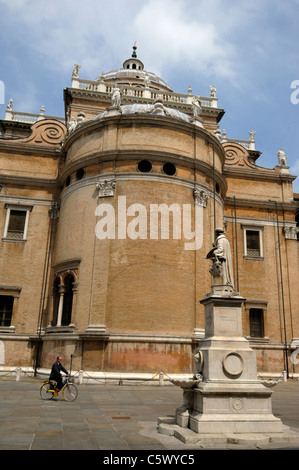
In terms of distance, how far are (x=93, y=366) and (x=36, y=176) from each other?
12.8 m

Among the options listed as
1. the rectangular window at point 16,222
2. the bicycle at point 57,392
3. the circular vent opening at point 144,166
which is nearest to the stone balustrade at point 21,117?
the rectangular window at point 16,222

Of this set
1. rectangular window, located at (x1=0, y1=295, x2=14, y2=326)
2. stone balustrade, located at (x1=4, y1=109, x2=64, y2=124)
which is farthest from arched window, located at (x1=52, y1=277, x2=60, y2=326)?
stone balustrade, located at (x1=4, y1=109, x2=64, y2=124)

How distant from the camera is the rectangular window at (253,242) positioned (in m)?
25.7

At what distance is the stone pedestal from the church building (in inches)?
387

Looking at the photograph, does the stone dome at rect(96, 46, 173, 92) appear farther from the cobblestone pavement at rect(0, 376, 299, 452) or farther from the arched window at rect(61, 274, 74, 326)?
the cobblestone pavement at rect(0, 376, 299, 452)

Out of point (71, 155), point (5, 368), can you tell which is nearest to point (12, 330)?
point (5, 368)

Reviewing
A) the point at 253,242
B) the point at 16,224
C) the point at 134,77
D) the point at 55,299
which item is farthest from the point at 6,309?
the point at 134,77

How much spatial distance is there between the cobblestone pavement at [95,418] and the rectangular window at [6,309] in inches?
246

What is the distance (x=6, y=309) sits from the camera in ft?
73.6

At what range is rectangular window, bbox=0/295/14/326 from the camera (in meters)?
22.2

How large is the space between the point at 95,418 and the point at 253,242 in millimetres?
18715

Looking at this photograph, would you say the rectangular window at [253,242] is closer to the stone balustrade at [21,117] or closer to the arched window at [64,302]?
the arched window at [64,302]

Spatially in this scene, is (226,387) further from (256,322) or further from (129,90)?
(129,90)
